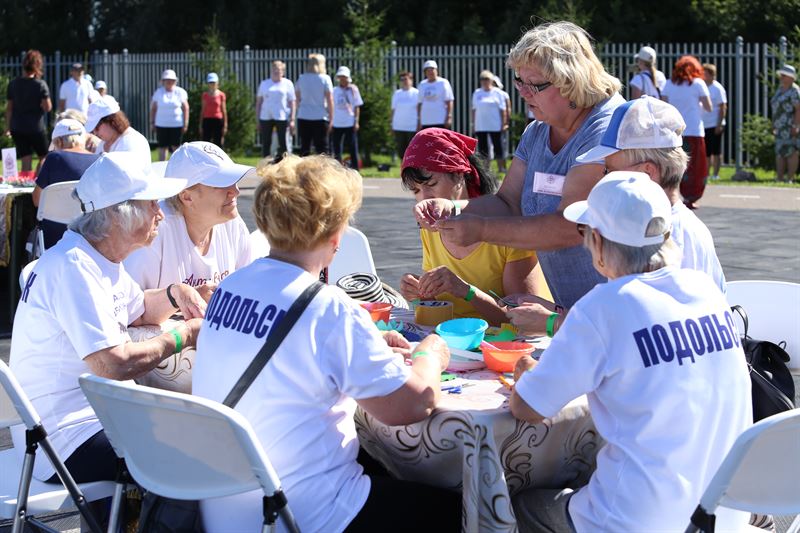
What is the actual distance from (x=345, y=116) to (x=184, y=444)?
15.5m

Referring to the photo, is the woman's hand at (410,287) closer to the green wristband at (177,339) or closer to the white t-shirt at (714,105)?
the green wristband at (177,339)

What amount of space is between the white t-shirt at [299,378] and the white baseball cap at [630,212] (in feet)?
1.92

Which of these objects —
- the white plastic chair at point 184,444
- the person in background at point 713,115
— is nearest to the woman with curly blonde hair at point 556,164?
the white plastic chair at point 184,444

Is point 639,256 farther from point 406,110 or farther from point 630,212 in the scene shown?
point 406,110

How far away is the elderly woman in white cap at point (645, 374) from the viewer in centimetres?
251

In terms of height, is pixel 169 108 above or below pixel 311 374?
above

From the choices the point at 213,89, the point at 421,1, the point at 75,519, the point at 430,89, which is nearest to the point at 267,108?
the point at 213,89

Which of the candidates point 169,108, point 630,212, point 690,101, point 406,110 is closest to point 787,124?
point 690,101

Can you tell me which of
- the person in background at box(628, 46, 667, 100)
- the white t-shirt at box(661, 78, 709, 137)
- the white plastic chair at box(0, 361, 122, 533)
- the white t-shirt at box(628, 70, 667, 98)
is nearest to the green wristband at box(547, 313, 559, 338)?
the white plastic chair at box(0, 361, 122, 533)

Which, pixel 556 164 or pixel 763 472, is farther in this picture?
pixel 556 164

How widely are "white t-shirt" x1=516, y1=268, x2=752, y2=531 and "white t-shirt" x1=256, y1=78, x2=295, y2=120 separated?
1661 centimetres

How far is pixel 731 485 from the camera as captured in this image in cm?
247

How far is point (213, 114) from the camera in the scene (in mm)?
19484

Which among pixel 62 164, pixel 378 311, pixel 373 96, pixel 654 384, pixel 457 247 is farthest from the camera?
pixel 373 96
